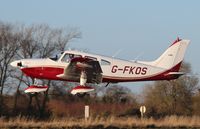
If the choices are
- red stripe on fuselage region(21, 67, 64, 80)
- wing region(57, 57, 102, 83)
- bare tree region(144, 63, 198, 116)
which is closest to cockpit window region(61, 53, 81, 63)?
wing region(57, 57, 102, 83)

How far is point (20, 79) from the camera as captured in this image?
65.3 meters

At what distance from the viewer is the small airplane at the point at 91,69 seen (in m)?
34.1

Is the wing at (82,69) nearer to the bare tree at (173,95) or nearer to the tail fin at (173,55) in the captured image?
the tail fin at (173,55)

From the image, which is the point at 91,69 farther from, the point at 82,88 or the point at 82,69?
the point at 82,88

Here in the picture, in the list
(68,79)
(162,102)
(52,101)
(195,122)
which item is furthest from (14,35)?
(195,122)

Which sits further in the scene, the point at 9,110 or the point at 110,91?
the point at 110,91

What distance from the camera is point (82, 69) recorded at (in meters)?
34.7

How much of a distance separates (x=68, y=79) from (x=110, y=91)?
43.5 meters

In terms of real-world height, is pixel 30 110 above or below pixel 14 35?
below

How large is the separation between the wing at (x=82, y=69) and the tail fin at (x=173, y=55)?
503cm

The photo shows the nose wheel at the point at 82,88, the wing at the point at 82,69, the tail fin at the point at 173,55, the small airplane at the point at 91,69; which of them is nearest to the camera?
the wing at the point at 82,69

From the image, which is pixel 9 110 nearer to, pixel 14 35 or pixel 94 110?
pixel 94 110

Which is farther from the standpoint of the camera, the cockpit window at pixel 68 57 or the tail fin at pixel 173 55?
the tail fin at pixel 173 55

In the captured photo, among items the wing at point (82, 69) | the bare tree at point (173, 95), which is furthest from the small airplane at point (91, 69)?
the bare tree at point (173, 95)
